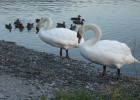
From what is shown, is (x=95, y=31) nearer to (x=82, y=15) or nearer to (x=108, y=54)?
(x=108, y=54)

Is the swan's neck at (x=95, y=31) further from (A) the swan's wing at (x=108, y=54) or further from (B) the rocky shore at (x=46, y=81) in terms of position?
(B) the rocky shore at (x=46, y=81)

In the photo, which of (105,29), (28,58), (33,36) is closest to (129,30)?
(105,29)

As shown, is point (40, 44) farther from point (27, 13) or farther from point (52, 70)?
point (27, 13)

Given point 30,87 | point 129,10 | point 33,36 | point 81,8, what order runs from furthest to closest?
point 81,8 → point 129,10 → point 33,36 → point 30,87

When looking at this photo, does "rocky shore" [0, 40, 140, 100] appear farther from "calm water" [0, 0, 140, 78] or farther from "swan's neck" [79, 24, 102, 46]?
"calm water" [0, 0, 140, 78]

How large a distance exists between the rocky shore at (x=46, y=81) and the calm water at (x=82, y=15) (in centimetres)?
389

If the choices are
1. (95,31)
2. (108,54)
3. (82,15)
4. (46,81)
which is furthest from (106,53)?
(82,15)

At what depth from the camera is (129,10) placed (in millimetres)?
40562

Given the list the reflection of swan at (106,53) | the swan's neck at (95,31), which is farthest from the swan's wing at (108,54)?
the swan's neck at (95,31)

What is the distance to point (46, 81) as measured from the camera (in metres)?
10.9

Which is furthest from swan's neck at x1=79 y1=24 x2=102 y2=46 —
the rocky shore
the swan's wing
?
the rocky shore

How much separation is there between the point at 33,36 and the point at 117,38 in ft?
20.2

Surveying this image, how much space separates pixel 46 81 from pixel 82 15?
1139 inches

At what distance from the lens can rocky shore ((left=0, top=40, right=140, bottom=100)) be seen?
369 inches
